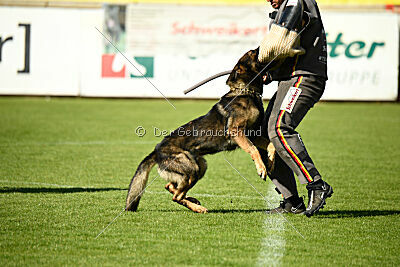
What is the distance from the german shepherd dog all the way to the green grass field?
291 millimetres

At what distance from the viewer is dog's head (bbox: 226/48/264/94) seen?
5445 mm

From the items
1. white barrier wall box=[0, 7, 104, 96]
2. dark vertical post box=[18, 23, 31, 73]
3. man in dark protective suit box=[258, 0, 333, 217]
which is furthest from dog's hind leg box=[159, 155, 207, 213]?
dark vertical post box=[18, 23, 31, 73]

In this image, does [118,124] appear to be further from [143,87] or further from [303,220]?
[303,220]

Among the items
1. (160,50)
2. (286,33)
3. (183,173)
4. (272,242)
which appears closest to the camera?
(272,242)

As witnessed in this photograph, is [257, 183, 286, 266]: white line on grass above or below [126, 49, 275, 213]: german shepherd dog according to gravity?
below

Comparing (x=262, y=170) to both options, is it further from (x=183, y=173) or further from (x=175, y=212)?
(x=175, y=212)

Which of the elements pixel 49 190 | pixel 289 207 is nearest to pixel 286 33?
pixel 289 207

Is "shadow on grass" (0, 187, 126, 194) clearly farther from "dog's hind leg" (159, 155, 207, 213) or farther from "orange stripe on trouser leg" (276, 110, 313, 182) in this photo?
"orange stripe on trouser leg" (276, 110, 313, 182)

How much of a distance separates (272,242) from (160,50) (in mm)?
15203

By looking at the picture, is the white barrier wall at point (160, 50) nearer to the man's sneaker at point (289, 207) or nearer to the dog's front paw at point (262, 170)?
the man's sneaker at point (289, 207)

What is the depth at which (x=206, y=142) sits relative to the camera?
5285 mm

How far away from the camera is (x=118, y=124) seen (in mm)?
13406

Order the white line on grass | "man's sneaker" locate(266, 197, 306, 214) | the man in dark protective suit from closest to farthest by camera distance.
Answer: the white line on grass
the man in dark protective suit
"man's sneaker" locate(266, 197, 306, 214)

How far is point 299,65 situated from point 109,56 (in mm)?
14435
